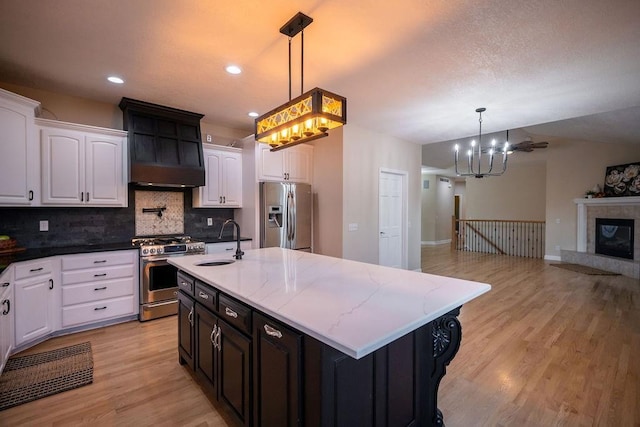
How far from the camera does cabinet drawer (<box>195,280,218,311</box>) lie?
1909 millimetres

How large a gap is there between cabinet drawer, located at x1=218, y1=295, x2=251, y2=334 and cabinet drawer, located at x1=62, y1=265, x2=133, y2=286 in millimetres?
2283

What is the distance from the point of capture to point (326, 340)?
3.44 ft

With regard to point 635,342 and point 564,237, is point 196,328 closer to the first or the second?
point 635,342

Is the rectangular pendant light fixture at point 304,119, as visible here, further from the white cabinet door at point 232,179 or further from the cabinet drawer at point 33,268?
the cabinet drawer at point 33,268

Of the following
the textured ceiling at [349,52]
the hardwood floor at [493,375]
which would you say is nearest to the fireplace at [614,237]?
the hardwood floor at [493,375]

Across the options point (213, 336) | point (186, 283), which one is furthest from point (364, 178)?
point (213, 336)

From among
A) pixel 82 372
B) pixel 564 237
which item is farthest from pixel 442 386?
pixel 564 237

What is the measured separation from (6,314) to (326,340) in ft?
9.68

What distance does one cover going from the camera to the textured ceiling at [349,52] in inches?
78.7

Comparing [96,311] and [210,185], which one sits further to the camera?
[210,185]

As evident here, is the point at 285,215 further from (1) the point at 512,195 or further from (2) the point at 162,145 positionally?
(1) the point at 512,195

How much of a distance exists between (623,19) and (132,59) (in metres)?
3.79

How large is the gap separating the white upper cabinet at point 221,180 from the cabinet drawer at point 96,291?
1.38 meters

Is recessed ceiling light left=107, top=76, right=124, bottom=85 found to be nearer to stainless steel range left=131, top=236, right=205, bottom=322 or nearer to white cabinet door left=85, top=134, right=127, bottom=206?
white cabinet door left=85, top=134, right=127, bottom=206
